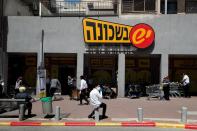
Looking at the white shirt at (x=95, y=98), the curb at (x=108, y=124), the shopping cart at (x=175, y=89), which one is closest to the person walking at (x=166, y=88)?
the shopping cart at (x=175, y=89)

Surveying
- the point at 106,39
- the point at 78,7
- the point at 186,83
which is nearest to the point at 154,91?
the point at 186,83

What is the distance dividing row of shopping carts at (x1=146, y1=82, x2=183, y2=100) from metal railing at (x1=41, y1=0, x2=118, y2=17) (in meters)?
8.22

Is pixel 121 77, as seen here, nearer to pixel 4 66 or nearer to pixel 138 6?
pixel 138 6

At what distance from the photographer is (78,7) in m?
35.3

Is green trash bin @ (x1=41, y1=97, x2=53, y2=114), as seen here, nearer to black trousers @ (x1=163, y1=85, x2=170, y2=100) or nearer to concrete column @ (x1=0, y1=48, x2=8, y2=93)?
black trousers @ (x1=163, y1=85, x2=170, y2=100)

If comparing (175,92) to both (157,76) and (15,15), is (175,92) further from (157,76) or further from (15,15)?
(15,15)

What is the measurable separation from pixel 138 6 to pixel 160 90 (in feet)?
25.0

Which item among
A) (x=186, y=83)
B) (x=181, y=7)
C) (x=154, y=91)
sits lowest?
(x=154, y=91)

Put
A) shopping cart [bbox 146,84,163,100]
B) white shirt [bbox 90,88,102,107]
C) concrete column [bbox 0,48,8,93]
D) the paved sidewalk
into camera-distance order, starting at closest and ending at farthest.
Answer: white shirt [bbox 90,88,102,107], the paved sidewalk, shopping cart [bbox 146,84,163,100], concrete column [bbox 0,48,8,93]

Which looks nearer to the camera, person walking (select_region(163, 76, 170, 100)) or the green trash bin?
the green trash bin

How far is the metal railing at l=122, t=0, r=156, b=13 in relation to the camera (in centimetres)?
3206

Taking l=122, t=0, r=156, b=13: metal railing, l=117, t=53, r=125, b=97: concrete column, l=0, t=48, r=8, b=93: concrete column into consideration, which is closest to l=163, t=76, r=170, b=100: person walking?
l=117, t=53, r=125, b=97: concrete column

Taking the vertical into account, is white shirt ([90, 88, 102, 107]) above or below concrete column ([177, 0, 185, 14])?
below

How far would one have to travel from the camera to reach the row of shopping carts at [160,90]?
1116 inches
